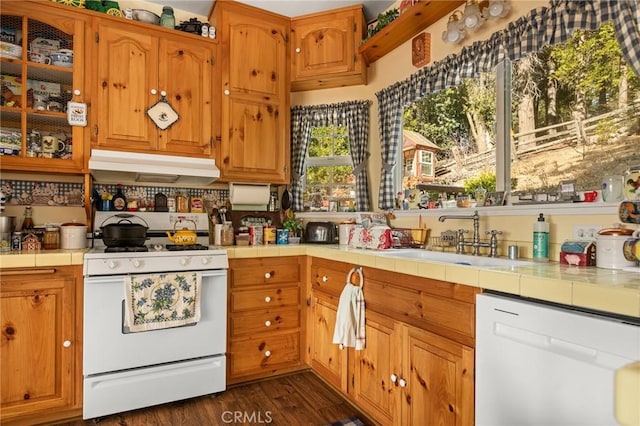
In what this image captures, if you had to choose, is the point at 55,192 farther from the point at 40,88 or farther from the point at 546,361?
the point at 546,361

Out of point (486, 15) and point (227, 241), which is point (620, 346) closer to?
point (486, 15)

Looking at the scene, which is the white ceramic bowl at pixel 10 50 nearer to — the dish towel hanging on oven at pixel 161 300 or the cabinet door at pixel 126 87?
the cabinet door at pixel 126 87

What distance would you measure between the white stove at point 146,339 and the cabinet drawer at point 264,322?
0.11 m

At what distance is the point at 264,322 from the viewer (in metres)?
2.59

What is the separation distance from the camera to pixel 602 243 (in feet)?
4.82

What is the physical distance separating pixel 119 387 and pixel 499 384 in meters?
2.03

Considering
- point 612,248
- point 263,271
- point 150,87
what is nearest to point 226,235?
point 263,271

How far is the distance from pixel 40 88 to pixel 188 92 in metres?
0.93

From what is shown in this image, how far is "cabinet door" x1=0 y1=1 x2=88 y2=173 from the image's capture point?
2.29 meters

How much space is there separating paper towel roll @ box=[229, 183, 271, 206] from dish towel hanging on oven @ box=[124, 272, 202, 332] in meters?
0.85

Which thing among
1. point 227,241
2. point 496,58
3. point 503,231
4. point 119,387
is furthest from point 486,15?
point 119,387

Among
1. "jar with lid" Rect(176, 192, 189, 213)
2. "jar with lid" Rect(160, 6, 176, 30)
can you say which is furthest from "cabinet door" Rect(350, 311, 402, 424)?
"jar with lid" Rect(160, 6, 176, 30)

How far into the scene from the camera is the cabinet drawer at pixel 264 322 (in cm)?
251

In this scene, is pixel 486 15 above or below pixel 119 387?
above
